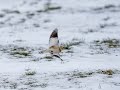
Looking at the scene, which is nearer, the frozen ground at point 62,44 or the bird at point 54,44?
the frozen ground at point 62,44

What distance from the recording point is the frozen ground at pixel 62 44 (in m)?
8.38

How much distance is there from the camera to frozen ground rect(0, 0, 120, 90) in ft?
27.5

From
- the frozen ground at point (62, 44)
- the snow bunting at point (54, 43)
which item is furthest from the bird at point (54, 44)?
the frozen ground at point (62, 44)

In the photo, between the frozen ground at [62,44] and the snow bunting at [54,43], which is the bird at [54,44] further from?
the frozen ground at [62,44]

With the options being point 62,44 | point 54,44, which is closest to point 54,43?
point 54,44

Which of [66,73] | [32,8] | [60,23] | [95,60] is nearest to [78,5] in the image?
[32,8]

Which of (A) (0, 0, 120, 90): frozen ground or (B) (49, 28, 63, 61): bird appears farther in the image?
(B) (49, 28, 63, 61): bird

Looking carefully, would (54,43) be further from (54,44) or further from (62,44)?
(62,44)

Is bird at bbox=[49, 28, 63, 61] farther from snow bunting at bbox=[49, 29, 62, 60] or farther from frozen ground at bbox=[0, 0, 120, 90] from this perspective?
frozen ground at bbox=[0, 0, 120, 90]

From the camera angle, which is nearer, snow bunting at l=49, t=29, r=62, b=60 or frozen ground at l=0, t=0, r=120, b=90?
frozen ground at l=0, t=0, r=120, b=90

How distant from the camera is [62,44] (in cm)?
1315

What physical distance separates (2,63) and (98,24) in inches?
340

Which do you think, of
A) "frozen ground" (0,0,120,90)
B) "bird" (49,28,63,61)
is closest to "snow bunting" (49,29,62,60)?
"bird" (49,28,63,61)

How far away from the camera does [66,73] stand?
897cm
